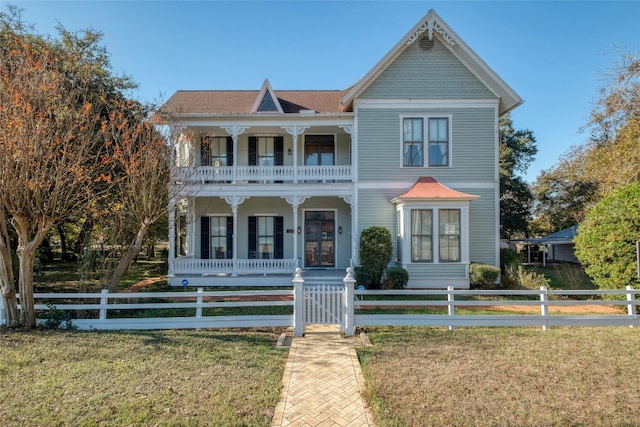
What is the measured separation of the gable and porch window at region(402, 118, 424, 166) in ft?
3.32

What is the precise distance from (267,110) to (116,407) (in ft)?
39.3

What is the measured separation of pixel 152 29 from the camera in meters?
11.9

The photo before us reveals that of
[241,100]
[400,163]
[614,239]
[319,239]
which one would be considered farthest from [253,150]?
[614,239]

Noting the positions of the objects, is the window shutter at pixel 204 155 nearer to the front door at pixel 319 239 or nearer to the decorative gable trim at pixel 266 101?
the decorative gable trim at pixel 266 101

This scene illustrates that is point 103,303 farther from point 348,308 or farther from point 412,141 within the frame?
point 412,141

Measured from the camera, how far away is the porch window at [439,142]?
13320mm

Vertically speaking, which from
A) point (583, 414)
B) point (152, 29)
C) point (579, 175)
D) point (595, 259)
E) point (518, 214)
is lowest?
point (583, 414)

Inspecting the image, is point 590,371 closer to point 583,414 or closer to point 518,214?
point 583,414

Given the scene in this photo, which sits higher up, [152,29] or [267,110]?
[152,29]

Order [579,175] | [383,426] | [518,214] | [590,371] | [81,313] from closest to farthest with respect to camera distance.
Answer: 1. [383,426]
2. [590,371]
3. [81,313]
4. [518,214]
5. [579,175]

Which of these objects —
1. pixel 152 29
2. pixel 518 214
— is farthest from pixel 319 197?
pixel 518 214

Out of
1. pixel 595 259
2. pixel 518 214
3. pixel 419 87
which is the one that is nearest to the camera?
pixel 595 259

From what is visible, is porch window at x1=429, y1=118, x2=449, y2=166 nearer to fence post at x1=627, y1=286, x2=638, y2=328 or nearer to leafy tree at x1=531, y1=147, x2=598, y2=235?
fence post at x1=627, y1=286, x2=638, y2=328

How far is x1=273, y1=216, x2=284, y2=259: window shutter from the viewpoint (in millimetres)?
14758
